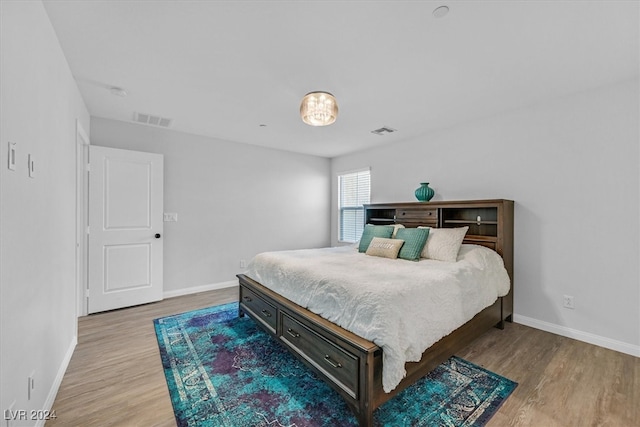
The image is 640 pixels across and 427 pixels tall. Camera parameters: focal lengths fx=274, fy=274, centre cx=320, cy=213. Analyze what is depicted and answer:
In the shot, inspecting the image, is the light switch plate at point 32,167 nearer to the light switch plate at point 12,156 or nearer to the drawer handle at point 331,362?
Answer: the light switch plate at point 12,156

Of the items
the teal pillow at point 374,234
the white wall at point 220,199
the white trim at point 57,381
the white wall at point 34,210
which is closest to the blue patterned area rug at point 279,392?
the white trim at point 57,381

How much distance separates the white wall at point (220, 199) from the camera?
4.05 m

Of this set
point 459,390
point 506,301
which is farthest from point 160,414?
point 506,301

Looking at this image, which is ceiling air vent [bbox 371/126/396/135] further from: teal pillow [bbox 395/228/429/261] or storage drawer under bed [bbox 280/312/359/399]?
storage drawer under bed [bbox 280/312/359/399]

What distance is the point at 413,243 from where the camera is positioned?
3086mm

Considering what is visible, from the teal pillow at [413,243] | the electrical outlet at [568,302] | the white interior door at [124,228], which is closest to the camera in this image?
the electrical outlet at [568,302]

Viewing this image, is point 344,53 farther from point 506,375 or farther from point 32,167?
point 506,375

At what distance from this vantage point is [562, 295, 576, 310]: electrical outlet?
2814mm

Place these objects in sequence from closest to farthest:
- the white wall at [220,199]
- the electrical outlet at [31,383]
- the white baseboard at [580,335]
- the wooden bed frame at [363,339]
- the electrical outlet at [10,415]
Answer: the electrical outlet at [10,415]
the electrical outlet at [31,383]
the wooden bed frame at [363,339]
the white baseboard at [580,335]
the white wall at [220,199]

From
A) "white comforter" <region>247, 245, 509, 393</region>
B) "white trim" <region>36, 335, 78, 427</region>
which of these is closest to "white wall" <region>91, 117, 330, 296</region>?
"white trim" <region>36, 335, 78, 427</region>

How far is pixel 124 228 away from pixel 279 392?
3035 mm

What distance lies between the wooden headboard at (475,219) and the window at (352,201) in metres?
0.92

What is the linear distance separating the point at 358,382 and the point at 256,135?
3.68m

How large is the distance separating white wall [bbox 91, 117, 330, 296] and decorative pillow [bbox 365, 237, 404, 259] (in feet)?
7.71
